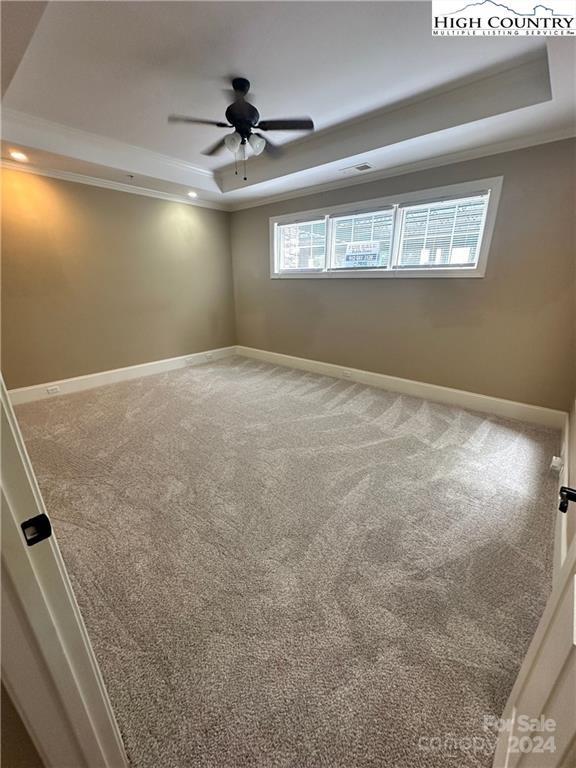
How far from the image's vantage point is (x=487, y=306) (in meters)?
3.06

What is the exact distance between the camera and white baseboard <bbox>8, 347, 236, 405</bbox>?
3554 mm

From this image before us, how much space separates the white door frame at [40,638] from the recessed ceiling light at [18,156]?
3.75 metres

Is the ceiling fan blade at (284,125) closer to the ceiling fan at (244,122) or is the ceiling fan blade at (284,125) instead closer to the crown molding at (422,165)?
the ceiling fan at (244,122)

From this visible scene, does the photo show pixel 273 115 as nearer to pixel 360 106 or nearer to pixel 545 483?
pixel 360 106

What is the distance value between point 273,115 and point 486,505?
3570mm

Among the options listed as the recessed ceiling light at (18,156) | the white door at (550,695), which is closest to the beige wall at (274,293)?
the recessed ceiling light at (18,156)

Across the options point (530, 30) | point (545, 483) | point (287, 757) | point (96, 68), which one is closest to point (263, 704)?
point (287, 757)

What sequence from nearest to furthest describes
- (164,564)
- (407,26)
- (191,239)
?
(164,564), (407,26), (191,239)

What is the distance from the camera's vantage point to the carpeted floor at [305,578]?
3.28 ft

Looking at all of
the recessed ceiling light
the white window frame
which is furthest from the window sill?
the recessed ceiling light

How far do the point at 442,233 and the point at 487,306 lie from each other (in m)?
0.92

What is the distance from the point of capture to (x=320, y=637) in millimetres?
1236

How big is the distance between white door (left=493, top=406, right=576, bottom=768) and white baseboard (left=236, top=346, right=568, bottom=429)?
281 centimetres

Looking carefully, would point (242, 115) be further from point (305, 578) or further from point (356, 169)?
point (305, 578)
